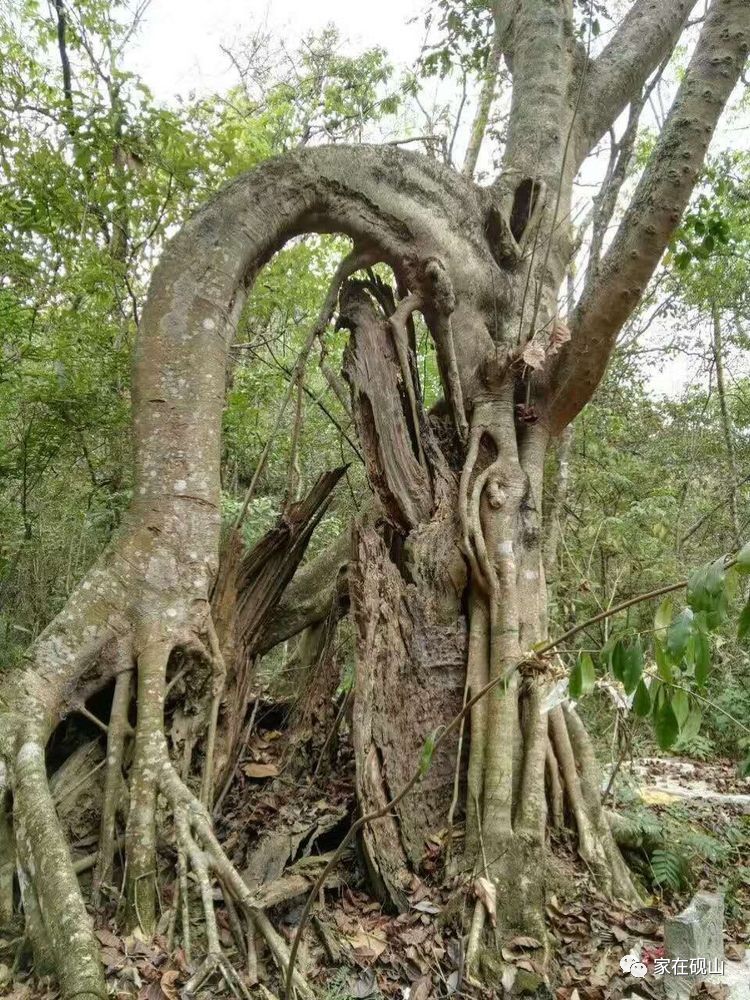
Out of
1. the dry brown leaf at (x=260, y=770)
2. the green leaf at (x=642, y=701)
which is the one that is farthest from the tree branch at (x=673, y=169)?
the dry brown leaf at (x=260, y=770)

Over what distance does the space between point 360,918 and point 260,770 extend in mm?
1160

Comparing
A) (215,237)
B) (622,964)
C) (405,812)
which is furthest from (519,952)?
(215,237)

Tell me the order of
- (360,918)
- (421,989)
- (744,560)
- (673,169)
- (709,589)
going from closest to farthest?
(744,560), (709,589), (421,989), (360,918), (673,169)

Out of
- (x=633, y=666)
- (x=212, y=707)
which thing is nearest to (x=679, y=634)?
(x=633, y=666)

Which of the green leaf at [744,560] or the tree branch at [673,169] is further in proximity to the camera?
the tree branch at [673,169]

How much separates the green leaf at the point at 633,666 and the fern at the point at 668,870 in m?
2.86

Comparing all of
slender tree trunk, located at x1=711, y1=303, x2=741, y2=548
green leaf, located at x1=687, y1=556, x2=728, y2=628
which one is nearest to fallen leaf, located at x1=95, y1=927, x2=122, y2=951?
green leaf, located at x1=687, y1=556, x2=728, y2=628

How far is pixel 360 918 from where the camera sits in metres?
3.05

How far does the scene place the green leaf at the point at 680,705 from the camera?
138 centimetres

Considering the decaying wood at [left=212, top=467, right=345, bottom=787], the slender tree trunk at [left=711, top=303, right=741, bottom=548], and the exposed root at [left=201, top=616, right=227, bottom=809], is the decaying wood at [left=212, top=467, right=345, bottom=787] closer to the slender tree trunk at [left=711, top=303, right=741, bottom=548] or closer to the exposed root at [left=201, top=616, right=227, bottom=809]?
the exposed root at [left=201, top=616, right=227, bottom=809]

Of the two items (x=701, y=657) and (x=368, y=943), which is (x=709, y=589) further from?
(x=368, y=943)

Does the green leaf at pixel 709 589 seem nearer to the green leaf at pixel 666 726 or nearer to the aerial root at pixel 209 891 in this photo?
the green leaf at pixel 666 726

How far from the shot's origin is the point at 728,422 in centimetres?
1023

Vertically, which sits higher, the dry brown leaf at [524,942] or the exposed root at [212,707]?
the exposed root at [212,707]
